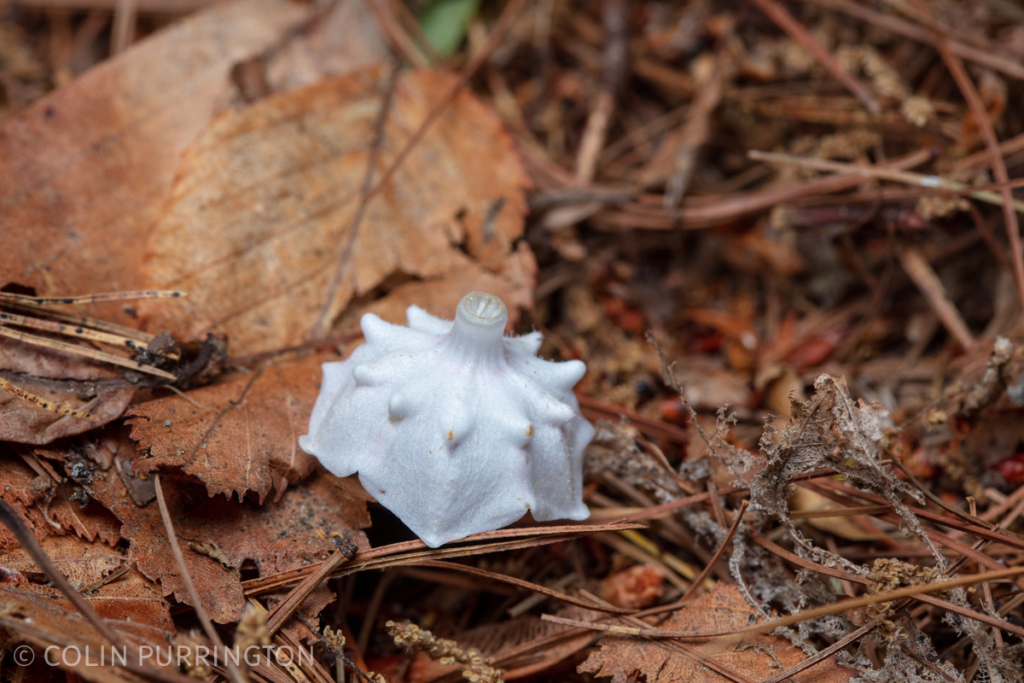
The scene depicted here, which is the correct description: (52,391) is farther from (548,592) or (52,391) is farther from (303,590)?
(548,592)

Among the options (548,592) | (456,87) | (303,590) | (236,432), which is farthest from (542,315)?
(303,590)

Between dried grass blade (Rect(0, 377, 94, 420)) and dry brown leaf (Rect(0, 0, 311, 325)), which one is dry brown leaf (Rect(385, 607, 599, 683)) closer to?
dried grass blade (Rect(0, 377, 94, 420))

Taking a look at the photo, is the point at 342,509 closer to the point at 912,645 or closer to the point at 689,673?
the point at 689,673

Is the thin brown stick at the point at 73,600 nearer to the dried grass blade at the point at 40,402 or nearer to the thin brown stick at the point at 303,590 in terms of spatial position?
the thin brown stick at the point at 303,590

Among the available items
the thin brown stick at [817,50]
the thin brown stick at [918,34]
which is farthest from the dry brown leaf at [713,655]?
the thin brown stick at [918,34]

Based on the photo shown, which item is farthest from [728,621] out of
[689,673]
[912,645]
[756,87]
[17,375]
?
[756,87]
